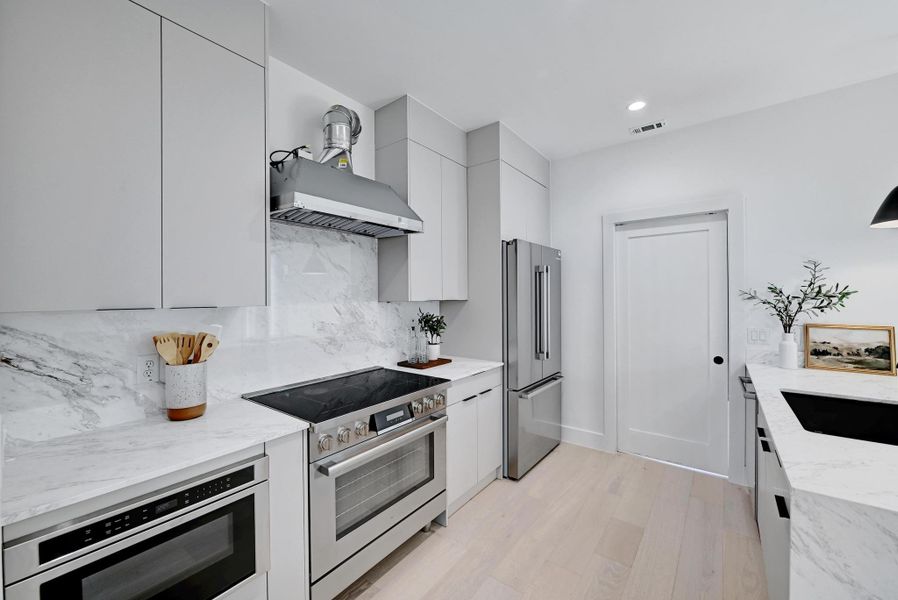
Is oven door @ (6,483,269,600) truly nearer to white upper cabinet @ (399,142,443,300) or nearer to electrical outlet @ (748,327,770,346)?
white upper cabinet @ (399,142,443,300)

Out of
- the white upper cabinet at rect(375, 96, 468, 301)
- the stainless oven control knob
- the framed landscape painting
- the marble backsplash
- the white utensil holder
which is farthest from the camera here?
the white upper cabinet at rect(375, 96, 468, 301)

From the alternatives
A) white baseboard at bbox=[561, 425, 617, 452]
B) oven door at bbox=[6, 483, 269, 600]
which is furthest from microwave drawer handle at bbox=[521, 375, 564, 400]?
oven door at bbox=[6, 483, 269, 600]

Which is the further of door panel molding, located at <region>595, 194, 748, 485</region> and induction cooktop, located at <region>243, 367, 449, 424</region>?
door panel molding, located at <region>595, 194, 748, 485</region>

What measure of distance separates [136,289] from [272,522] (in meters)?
1.03

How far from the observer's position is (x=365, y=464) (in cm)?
185

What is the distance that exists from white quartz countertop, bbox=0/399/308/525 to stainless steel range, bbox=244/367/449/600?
210 millimetres

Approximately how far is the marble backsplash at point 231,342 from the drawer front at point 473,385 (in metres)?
0.67

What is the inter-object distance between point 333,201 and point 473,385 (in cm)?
151

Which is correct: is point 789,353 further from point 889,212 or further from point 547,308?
point 547,308

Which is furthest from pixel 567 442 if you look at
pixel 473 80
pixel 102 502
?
pixel 102 502

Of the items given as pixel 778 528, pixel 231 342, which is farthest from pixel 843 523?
pixel 231 342

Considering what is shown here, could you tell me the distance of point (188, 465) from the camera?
1238 mm

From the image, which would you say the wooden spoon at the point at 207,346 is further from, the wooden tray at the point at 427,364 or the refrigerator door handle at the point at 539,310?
the refrigerator door handle at the point at 539,310

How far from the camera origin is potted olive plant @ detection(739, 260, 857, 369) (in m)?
2.46
